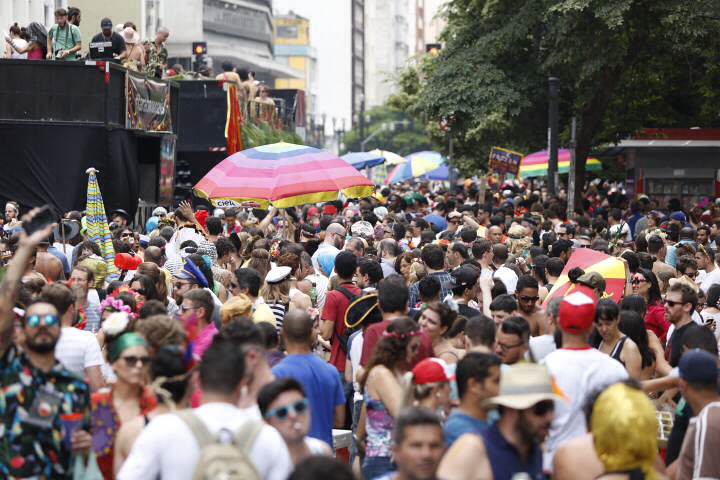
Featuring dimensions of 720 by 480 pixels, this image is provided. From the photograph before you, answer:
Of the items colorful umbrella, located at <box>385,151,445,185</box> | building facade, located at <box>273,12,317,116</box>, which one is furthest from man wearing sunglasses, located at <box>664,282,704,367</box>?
building facade, located at <box>273,12,317,116</box>

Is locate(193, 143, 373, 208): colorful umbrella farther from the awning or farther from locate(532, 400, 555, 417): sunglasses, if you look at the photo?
the awning

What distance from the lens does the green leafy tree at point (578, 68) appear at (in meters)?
26.9

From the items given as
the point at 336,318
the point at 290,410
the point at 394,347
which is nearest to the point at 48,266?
the point at 336,318

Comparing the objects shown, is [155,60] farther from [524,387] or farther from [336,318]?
[524,387]

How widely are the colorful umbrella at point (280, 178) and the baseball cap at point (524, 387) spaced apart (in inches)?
361

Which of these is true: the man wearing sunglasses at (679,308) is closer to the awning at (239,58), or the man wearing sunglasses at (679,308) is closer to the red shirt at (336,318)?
the red shirt at (336,318)

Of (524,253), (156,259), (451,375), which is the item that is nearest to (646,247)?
(524,253)

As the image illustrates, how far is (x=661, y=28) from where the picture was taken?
27.4m

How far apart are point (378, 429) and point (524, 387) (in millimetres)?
1739

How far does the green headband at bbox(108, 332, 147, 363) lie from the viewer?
653 centimetres

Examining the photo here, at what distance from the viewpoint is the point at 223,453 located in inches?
205

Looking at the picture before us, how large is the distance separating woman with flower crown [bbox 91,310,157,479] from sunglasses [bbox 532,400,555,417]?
174 centimetres

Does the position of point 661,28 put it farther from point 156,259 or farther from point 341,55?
point 341,55

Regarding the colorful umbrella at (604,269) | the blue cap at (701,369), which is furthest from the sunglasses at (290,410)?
the colorful umbrella at (604,269)
